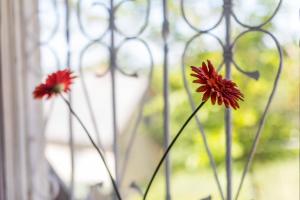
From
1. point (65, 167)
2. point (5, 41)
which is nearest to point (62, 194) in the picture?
point (5, 41)

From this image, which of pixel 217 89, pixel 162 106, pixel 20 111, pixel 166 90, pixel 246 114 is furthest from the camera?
pixel 246 114

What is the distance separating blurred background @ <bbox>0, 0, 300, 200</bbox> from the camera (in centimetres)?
120

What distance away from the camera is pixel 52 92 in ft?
2.78

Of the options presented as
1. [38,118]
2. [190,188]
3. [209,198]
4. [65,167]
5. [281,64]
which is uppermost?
[281,64]

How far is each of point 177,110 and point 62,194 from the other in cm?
143

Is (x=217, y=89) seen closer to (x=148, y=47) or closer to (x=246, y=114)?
(x=148, y=47)

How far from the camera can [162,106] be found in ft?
7.13

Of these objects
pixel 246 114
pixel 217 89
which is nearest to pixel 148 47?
pixel 217 89

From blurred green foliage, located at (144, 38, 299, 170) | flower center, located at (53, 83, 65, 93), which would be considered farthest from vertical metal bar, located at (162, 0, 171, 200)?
blurred green foliage, located at (144, 38, 299, 170)

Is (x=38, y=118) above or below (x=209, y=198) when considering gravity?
above

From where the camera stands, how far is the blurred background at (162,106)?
1202mm

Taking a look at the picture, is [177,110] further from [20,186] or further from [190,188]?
[20,186]

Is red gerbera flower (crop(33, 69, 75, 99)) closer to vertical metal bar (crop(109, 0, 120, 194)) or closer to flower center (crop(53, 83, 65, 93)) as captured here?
flower center (crop(53, 83, 65, 93))

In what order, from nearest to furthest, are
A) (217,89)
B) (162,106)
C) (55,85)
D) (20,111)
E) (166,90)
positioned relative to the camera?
(217,89) → (55,85) → (166,90) → (20,111) → (162,106)
